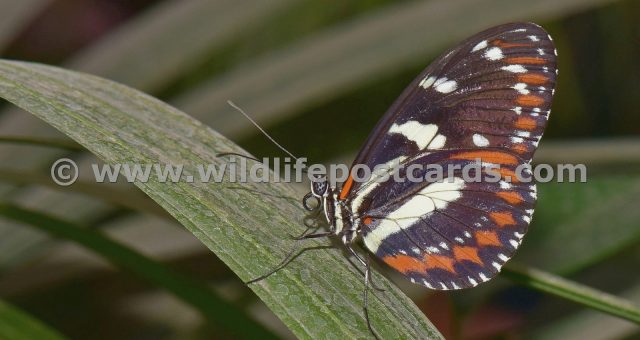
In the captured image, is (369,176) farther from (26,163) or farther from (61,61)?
(61,61)

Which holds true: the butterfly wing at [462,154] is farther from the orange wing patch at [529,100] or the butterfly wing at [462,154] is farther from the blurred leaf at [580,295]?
the blurred leaf at [580,295]

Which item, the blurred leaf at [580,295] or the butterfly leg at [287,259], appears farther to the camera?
the blurred leaf at [580,295]

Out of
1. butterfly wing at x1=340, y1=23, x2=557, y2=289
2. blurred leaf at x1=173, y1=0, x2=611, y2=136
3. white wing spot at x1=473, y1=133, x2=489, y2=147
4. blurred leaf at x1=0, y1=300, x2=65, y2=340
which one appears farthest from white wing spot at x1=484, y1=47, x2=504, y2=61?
blurred leaf at x1=0, y1=300, x2=65, y2=340

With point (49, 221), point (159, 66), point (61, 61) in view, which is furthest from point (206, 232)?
point (61, 61)

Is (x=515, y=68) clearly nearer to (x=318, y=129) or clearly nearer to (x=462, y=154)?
(x=462, y=154)

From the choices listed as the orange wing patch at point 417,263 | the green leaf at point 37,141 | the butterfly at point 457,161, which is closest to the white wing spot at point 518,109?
the butterfly at point 457,161

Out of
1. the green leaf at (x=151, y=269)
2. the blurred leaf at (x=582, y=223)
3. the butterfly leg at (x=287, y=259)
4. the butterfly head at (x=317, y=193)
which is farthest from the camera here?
the blurred leaf at (x=582, y=223)
